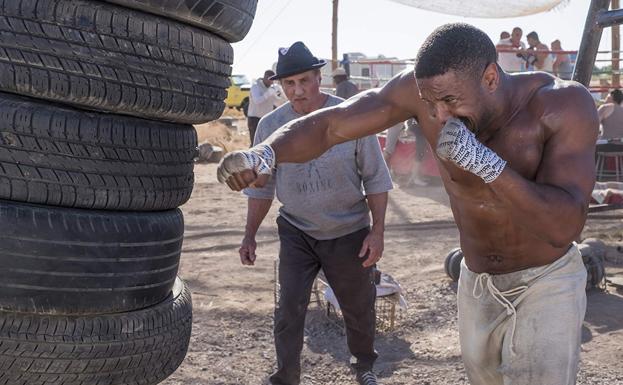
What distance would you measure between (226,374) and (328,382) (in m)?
0.68

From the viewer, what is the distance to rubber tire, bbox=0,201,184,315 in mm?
3643

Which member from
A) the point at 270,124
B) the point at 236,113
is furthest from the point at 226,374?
the point at 236,113

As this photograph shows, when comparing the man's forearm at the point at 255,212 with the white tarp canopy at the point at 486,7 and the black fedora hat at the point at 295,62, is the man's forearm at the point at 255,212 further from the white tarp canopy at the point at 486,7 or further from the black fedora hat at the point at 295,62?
the white tarp canopy at the point at 486,7

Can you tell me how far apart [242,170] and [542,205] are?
111 centimetres

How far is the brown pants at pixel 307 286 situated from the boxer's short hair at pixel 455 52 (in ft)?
6.83

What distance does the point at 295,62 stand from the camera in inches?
209

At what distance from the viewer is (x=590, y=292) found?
301 inches

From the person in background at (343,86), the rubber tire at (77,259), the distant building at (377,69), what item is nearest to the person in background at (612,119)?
the person in background at (343,86)

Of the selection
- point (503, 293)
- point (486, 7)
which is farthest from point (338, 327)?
point (486, 7)

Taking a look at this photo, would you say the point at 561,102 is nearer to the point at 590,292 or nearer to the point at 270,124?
the point at 270,124

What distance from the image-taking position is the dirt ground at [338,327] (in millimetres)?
5984

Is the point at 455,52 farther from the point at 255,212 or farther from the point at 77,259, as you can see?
the point at 255,212

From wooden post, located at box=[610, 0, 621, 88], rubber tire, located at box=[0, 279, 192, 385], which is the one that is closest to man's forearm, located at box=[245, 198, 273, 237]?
rubber tire, located at box=[0, 279, 192, 385]

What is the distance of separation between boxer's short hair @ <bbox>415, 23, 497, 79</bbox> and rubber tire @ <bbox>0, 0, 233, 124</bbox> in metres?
1.10
